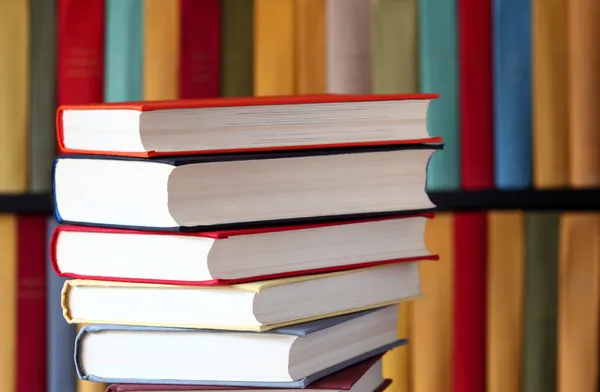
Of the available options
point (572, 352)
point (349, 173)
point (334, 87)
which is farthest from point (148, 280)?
point (572, 352)

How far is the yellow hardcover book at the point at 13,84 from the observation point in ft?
3.87

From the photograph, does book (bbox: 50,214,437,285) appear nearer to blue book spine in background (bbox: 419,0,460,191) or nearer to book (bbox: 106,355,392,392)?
book (bbox: 106,355,392,392)

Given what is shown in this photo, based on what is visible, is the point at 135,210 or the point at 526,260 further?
the point at 526,260

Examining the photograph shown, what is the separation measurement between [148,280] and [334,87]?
658mm

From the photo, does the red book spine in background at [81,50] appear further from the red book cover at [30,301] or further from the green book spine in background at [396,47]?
the green book spine in background at [396,47]

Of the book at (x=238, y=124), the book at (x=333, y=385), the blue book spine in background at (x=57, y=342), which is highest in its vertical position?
the book at (x=238, y=124)

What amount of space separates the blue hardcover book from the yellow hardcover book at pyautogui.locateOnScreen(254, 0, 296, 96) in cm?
61

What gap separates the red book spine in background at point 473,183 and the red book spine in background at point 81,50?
51 centimetres

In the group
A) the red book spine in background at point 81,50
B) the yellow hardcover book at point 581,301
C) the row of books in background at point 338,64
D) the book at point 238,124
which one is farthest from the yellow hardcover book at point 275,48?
the book at point 238,124

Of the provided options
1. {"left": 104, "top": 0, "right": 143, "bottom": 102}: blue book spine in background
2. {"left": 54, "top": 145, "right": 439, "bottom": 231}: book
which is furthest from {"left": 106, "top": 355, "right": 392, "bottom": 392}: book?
{"left": 104, "top": 0, "right": 143, "bottom": 102}: blue book spine in background

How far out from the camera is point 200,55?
1176mm

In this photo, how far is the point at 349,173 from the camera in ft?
1.95

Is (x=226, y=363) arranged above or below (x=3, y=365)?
above

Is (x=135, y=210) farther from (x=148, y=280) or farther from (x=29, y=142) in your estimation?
(x=29, y=142)
